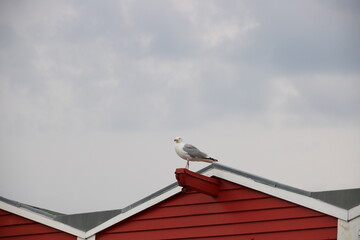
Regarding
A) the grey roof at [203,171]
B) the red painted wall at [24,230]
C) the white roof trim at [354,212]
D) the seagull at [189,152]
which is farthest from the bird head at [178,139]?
the white roof trim at [354,212]

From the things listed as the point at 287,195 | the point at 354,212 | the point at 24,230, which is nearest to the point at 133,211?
the point at 24,230

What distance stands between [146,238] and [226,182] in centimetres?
145

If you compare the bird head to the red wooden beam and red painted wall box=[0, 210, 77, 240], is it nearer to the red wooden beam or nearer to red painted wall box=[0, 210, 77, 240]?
the red wooden beam

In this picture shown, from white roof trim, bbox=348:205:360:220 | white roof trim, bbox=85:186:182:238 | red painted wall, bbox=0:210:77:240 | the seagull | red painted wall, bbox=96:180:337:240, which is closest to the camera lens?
white roof trim, bbox=348:205:360:220

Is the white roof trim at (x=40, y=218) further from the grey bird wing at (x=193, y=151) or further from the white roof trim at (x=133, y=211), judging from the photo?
the grey bird wing at (x=193, y=151)

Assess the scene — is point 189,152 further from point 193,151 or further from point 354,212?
point 354,212

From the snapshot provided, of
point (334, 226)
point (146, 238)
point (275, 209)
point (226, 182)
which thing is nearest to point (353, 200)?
point (334, 226)

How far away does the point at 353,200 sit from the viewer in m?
9.72

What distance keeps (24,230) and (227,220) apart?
3251 millimetres

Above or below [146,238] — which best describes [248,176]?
above

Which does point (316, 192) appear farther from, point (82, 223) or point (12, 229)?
point (12, 229)

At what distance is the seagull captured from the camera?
11.0 meters

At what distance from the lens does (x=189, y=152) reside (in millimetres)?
11078

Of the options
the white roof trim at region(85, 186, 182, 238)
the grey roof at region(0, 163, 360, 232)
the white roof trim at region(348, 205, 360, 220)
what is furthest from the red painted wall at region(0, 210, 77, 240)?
the white roof trim at region(348, 205, 360, 220)
